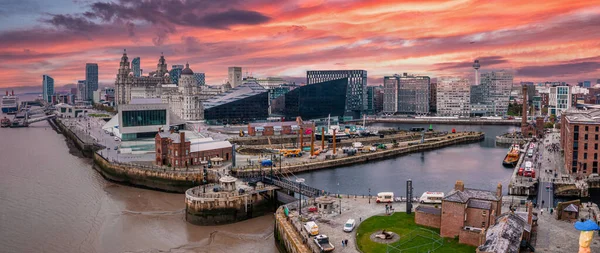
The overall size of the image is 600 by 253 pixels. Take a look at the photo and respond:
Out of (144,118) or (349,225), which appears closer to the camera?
(349,225)

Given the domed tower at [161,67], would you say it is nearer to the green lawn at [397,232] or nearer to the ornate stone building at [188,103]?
the ornate stone building at [188,103]

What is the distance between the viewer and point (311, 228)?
82.8 feet

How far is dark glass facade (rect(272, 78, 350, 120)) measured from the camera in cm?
11650

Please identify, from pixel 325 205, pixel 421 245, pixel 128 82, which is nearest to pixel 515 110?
pixel 128 82

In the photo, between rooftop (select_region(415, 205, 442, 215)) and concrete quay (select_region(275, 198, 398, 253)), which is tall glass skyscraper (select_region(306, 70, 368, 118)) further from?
rooftop (select_region(415, 205, 442, 215))

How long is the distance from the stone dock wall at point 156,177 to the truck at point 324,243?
20.3m

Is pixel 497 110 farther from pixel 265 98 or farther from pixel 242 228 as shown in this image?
pixel 242 228

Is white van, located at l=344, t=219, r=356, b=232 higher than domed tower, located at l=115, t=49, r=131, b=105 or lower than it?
lower

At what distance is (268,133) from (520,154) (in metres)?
40.1

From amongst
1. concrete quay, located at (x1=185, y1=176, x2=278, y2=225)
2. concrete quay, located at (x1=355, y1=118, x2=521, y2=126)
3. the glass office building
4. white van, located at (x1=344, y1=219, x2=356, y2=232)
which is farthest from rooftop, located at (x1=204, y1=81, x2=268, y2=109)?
white van, located at (x1=344, y1=219, x2=356, y2=232)

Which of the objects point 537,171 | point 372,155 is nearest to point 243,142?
point 372,155

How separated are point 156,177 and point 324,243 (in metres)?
24.6

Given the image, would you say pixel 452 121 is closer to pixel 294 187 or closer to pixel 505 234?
pixel 294 187

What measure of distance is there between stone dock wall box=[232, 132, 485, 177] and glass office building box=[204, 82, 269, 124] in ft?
140
